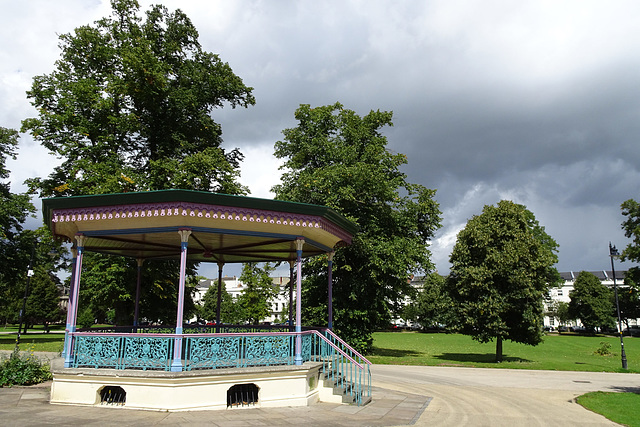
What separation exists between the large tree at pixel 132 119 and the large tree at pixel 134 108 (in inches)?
2.5

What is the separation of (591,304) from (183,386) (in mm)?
75084

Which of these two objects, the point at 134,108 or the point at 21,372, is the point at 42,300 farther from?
the point at 21,372

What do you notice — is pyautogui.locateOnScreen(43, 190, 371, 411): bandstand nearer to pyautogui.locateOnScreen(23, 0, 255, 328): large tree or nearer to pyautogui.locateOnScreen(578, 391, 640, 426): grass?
pyautogui.locateOnScreen(578, 391, 640, 426): grass

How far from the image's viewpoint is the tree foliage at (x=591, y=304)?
67.1 m

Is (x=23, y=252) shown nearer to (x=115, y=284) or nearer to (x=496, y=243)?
(x=115, y=284)

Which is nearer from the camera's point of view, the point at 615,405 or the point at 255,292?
the point at 615,405

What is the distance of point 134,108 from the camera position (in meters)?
27.1

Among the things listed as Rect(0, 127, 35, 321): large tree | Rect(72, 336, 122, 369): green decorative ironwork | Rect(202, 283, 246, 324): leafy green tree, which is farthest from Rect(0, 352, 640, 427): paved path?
Rect(202, 283, 246, 324): leafy green tree

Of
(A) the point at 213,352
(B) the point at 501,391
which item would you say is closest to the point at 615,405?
(B) the point at 501,391

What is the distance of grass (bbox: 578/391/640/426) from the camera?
32.6 ft

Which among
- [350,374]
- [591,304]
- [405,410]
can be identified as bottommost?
[405,410]

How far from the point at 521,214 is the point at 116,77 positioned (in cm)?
2719

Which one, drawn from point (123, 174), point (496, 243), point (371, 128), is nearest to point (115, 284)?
point (123, 174)

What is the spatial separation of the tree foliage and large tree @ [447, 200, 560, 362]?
166ft
